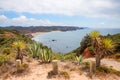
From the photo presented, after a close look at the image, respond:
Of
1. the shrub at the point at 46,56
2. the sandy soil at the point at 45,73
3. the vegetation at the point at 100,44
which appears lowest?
the sandy soil at the point at 45,73

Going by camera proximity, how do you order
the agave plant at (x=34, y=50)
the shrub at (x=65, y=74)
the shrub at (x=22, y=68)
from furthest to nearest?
the agave plant at (x=34, y=50)
the shrub at (x=22, y=68)
the shrub at (x=65, y=74)

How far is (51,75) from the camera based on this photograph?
14.9 metres

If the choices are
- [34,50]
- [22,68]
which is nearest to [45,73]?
[22,68]

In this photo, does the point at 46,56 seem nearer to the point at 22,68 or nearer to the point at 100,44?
the point at 22,68

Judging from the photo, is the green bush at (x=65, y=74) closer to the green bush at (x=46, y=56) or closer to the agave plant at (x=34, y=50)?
the green bush at (x=46, y=56)

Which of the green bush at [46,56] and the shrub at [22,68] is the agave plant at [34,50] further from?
the shrub at [22,68]

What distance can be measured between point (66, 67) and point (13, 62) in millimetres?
4253

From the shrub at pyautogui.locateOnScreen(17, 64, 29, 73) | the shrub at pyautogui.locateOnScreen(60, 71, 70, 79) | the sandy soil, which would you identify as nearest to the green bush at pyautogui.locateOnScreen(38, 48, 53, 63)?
the sandy soil

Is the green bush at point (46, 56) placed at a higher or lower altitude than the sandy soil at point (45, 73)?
higher

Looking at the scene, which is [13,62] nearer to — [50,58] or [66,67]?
[50,58]

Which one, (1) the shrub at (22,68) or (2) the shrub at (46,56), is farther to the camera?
(2) the shrub at (46,56)

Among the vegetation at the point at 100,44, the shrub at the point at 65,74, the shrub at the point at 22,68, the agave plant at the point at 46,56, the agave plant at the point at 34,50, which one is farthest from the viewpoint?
the agave plant at the point at 34,50

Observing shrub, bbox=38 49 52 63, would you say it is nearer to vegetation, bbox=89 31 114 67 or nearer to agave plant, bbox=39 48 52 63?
agave plant, bbox=39 48 52 63

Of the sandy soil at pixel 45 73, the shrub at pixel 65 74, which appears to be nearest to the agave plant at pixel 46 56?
the sandy soil at pixel 45 73
